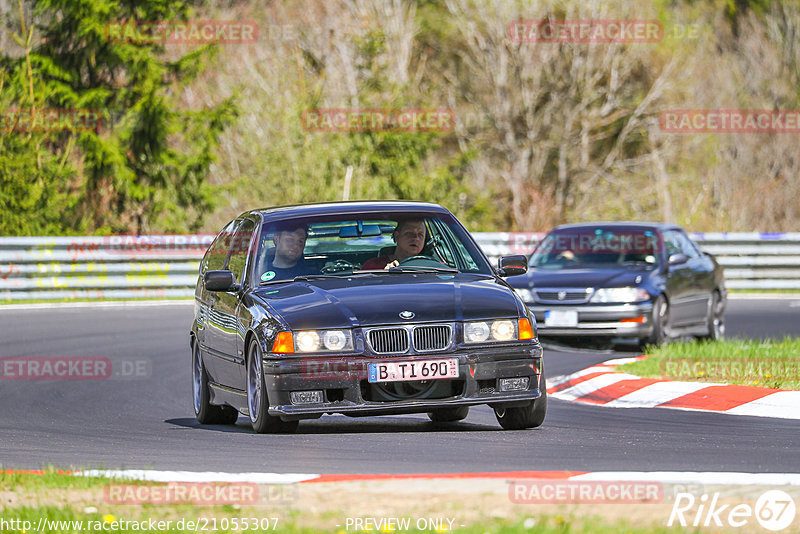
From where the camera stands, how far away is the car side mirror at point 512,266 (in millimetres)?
10812

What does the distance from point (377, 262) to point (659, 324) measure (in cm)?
804

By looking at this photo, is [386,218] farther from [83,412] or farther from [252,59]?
[252,59]

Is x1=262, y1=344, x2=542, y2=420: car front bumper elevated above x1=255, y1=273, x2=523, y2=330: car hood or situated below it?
below

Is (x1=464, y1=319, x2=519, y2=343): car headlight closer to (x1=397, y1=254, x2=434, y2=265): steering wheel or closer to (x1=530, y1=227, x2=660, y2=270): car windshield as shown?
(x1=397, y1=254, x2=434, y2=265): steering wheel

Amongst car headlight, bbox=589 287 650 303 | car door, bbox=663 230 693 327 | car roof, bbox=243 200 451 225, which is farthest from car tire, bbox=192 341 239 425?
car door, bbox=663 230 693 327

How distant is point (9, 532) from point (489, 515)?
1886 millimetres

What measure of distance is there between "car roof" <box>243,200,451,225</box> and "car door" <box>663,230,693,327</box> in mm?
7817

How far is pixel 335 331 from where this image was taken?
30.5 feet

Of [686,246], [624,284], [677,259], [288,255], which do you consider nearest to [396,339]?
[288,255]

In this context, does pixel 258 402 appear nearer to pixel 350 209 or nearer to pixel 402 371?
pixel 402 371

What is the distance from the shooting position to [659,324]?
58.6ft

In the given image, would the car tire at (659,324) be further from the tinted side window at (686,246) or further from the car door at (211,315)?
the car door at (211,315)

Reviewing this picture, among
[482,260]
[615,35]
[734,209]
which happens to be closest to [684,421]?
[482,260]

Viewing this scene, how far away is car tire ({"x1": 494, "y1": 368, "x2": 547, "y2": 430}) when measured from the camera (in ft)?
32.3
